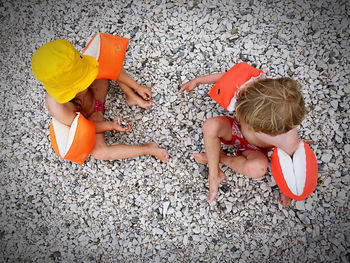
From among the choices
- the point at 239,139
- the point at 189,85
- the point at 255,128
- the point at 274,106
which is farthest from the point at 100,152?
the point at 274,106

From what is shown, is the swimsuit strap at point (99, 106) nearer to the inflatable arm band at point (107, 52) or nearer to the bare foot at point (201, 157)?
the inflatable arm band at point (107, 52)

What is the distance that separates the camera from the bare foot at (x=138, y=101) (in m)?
1.79

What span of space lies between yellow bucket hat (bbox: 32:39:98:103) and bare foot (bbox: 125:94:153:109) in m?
0.50

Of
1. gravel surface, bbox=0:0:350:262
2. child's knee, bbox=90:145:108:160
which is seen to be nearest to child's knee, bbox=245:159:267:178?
gravel surface, bbox=0:0:350:262

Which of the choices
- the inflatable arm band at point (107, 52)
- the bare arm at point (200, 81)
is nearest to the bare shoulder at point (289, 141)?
the bare arm at point (200, 81)

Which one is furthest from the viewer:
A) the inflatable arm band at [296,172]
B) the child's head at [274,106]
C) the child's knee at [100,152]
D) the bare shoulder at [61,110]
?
the child's knee at [100,152]

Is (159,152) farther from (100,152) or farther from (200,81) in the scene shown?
(200,81)

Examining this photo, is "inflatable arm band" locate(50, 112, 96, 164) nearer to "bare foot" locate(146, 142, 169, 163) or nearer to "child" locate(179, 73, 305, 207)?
"bare foot" locate(146, 142, 169, 163)

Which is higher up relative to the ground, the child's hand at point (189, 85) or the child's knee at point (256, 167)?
the child's hand at point (189, 85)

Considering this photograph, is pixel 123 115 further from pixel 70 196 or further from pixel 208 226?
pixel 208 226

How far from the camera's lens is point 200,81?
1.66 meters

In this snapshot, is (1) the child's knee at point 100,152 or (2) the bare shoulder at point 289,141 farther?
(1) the child's knee at point 100,152

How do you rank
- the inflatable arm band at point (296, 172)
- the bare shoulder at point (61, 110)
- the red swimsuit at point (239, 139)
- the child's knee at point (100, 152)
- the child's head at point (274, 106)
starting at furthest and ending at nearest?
the child's knee at point (100, 152) → the red swimsuit at point (239, 139) → the bare shoulder at point (61, 110) → the inflatable arm band at point (296, 172) → the child's head at point (274, 106)

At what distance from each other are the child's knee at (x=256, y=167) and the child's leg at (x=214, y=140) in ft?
0.61
